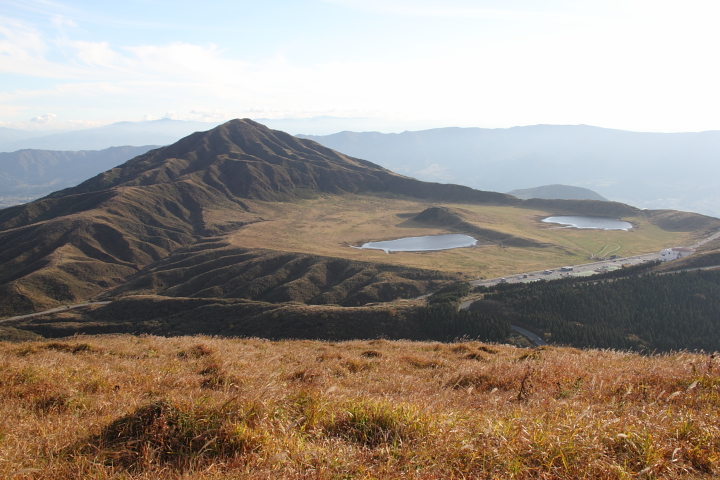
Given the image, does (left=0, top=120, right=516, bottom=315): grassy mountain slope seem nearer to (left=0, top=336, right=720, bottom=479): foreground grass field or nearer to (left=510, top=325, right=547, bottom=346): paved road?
(left=510, top=325, right=547, bottom=346): paved road

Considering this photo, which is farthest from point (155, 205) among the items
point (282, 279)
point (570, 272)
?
point (570, 272)

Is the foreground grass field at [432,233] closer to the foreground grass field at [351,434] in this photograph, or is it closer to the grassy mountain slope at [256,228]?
the grassy mountain slope at [256,228]

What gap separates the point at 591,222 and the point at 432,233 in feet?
187

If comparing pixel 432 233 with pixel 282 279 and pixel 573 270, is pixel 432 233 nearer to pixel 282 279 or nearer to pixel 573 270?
pixel 573 270

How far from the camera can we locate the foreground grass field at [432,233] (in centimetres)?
8019

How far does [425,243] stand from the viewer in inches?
3991

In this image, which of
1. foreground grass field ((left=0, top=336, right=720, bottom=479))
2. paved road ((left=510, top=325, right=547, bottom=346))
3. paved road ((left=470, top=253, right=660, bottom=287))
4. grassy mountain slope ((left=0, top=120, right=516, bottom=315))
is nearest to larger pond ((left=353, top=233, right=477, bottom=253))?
paved road ((left=470, top=253, right=660, bottom=287))

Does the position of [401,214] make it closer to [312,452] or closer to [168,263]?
[168,263]

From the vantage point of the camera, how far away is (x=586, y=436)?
12.3 ft

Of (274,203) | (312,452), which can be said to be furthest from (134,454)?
(274,203)

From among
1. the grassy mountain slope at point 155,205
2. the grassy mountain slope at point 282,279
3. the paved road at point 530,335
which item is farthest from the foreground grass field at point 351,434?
the grassy mountain slope at point 155,205

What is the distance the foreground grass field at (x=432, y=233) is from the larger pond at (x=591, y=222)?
3.61 metres

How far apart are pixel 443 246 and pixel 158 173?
113 meters

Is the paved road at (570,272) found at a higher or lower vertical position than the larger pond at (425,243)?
lower
